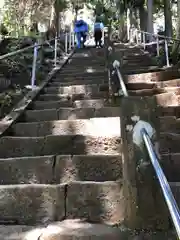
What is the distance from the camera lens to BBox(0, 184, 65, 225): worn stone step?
3006 mm

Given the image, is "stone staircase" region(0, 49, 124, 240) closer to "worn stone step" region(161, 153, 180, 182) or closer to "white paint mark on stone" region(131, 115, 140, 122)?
"worn stone step" region(161, 153, 180, 182)

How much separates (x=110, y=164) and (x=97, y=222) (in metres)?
0.68

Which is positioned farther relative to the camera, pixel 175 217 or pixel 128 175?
pixel 128 175

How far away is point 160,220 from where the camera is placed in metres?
2.54

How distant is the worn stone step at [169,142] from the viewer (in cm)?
395

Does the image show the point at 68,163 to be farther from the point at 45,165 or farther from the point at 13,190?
the point at 13,190

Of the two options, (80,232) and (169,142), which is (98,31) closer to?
(169,142)

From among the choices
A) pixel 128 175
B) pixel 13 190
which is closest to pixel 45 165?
pixel 13 190

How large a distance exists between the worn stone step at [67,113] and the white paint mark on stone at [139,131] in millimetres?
2773

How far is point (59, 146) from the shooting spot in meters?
4.11

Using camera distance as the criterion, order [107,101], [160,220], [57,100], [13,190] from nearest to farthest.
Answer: [160,220] < [13,190] < [107,101] < [57,100]

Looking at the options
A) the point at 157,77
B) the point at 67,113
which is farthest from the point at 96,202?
the point at 157,77

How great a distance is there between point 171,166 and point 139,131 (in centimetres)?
108

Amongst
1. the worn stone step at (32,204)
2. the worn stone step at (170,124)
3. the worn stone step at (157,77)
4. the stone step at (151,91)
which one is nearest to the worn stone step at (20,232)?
the worn stone step at (32,204)
